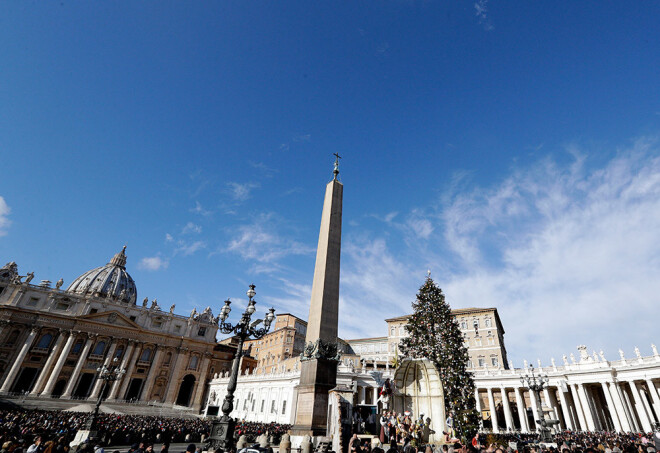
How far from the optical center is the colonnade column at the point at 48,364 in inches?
1878

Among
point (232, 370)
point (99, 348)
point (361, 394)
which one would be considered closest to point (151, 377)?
point (99, 348)

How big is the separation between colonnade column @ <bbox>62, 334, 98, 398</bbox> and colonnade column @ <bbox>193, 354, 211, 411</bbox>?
62.6ft

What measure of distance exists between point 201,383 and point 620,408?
6175cm

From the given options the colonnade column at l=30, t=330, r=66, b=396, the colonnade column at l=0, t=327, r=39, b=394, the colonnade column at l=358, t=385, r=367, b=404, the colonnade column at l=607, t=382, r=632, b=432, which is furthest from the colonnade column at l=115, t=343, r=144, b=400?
the colonnade column at l=607, t=382, r=632, b=432

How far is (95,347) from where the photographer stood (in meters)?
54.4

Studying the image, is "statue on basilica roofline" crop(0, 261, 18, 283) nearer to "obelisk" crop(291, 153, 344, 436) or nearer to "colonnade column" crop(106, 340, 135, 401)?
"colonnade column" crop(106, 340, 135, 401)

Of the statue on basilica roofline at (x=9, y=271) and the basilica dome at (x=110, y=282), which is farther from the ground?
the basilica dome at (x=110, y=282)

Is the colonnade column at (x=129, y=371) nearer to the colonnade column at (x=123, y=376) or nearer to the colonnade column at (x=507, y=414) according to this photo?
the colonnade column at (x=123, y=376)

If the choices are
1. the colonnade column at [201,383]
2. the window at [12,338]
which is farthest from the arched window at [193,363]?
the window at [12,338]

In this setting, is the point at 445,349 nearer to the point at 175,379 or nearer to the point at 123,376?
the point at 175,379

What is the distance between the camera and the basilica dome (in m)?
77.9

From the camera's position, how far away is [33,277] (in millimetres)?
54250

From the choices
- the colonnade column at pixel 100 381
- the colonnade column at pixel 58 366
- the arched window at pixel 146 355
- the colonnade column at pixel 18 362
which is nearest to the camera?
the colonnade column at pixel 18 362

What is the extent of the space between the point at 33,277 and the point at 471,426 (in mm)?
69534
